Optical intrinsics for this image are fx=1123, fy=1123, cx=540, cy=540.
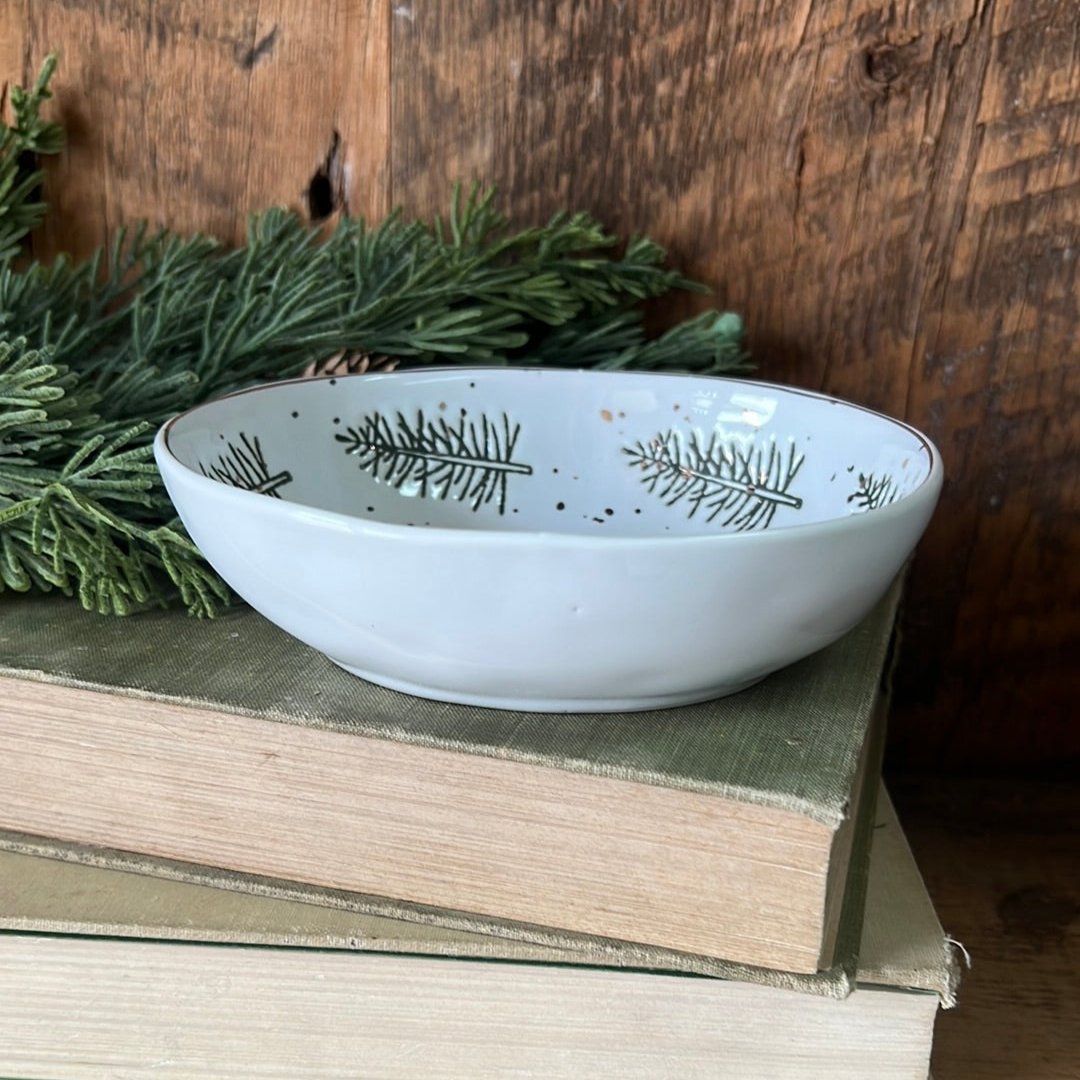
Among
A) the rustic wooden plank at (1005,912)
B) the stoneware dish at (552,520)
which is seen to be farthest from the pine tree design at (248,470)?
the rustic wooden plank at (1005,912)

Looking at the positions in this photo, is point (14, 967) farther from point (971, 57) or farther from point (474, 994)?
point (971, 57)

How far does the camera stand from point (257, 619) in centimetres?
43

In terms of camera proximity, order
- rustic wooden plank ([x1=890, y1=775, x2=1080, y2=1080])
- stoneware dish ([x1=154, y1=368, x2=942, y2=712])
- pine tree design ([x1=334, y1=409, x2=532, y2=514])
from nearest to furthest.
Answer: stoneware dish ([x1=154, y1=368, x2=942, y2=712]) → rustic wooden plank ([x1=890, y1=775, x2=1080, y2=1080]) → pine tree design ([x1=334, y1=409, x2=532, y2=514])

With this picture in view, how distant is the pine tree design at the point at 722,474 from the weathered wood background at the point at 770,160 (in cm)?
11

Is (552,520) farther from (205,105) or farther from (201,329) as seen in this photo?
(205,105)

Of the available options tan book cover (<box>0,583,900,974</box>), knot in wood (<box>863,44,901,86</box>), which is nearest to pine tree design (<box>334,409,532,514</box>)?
tan book cover (<box>0,583,900,974</box>)

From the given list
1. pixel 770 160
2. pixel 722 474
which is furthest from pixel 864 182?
pixel 722 474

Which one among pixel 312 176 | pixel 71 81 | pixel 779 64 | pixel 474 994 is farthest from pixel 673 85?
pixel 474 994

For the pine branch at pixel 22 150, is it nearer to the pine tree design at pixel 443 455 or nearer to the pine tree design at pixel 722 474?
the pine tree design at pixel 443 455

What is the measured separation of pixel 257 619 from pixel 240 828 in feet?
0.29

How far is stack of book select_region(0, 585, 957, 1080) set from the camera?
1.10 ft

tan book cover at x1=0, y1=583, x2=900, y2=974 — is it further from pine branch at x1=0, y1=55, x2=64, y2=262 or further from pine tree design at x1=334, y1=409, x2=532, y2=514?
pine branch at x1=0, y1=55, x2=64, y2=262

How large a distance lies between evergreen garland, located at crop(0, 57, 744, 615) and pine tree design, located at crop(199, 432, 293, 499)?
27 mm

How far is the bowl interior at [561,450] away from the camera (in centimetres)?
49
